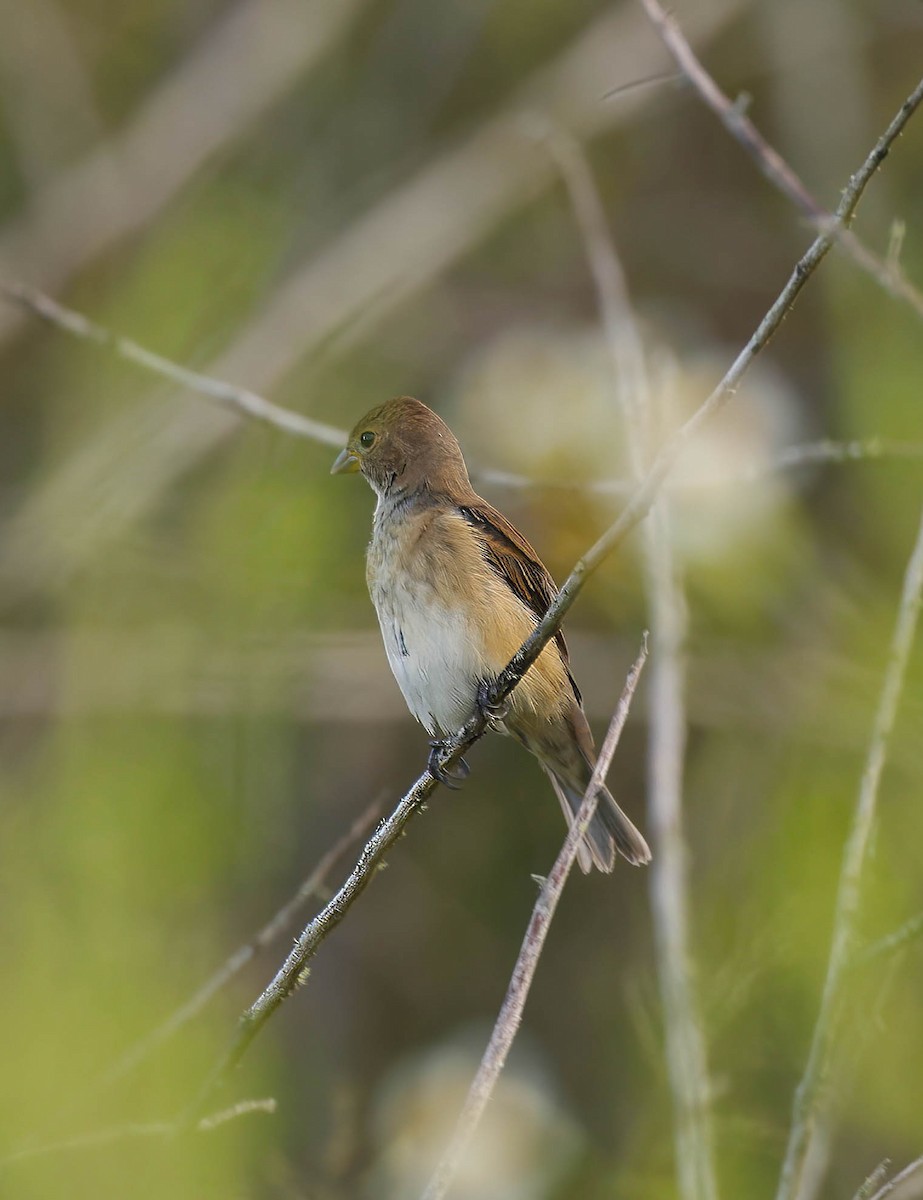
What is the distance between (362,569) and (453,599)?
7.36ft

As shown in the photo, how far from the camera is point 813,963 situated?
3.59m

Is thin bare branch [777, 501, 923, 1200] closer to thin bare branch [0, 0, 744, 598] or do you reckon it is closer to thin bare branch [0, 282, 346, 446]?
thin bare branch [0, 282, 346, 446]

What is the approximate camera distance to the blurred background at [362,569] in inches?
112

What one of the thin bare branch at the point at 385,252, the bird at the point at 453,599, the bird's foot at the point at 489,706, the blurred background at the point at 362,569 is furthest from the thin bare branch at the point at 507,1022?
the thin bare branch at the point at 385,252

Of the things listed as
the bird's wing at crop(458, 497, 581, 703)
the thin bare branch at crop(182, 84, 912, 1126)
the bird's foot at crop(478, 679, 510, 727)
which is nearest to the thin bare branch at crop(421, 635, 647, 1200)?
the thin bare branch at crop(182, 84, 912, 1126)

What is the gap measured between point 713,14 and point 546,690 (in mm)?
5063

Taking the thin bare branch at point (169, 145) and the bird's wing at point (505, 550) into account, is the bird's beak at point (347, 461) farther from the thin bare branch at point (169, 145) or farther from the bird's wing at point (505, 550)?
the thin bare branch at point (169, 145)

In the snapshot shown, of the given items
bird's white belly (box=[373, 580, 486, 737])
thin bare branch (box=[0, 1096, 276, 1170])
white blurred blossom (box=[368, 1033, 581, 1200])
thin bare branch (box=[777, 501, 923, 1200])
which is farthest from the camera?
white blurred blossom (box=[368, 1033, 581, 1200])

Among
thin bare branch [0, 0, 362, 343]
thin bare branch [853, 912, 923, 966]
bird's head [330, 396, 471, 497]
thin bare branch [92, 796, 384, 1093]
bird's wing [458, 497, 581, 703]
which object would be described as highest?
thin bare branch [0, 0, 362, 343]

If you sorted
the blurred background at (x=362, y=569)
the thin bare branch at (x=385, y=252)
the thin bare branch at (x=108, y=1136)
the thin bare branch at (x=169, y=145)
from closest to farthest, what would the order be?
1. the thin bare branch at (x=108, y=1136)
2. the blurred background at (x=362, y=569)
3. the thin bare branch at (x=385, y=252)
4. the thin bare branch at (x=169, y=145)

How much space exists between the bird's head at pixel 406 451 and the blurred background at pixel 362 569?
0.32 m

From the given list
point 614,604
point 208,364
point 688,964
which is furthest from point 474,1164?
point 208,364

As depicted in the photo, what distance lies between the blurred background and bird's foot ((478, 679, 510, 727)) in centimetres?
55

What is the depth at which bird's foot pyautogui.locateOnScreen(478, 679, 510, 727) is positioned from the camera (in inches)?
113
